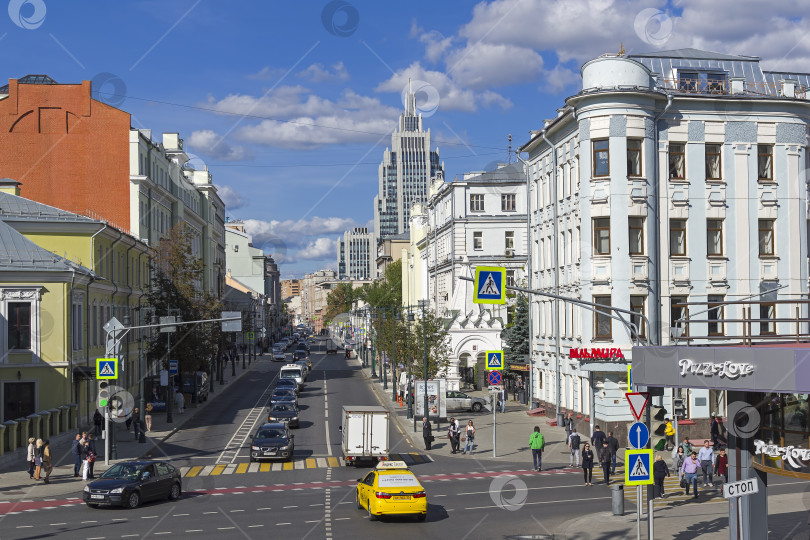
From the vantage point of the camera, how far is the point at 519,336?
2557 inches

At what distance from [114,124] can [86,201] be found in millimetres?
5896

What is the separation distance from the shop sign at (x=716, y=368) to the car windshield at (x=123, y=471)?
1793 cm

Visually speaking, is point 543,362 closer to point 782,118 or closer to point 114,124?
point 782,118

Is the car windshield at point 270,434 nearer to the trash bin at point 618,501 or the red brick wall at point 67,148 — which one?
the trash bin at point 618,501

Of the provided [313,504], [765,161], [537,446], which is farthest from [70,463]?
[765,161]

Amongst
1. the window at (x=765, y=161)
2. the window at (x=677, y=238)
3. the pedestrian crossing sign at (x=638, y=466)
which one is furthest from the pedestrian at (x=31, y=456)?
the window at (x=765, y=161)

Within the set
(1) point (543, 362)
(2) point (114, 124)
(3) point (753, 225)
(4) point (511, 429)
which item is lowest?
(4) point (511, 429)

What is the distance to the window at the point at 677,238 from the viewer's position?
148ft

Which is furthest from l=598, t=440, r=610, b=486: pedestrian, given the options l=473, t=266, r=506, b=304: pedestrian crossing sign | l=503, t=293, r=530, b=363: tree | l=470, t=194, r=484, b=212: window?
l=470, t=194, r=484, b=212: window

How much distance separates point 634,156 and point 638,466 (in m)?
25.2

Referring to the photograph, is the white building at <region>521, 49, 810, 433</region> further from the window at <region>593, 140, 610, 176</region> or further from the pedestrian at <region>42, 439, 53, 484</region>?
the pedestrian at <region>42, 439, 53, 484</region>

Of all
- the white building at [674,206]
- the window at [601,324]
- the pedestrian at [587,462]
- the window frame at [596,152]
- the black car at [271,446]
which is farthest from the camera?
the window at [601,324]

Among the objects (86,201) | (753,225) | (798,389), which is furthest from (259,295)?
(798,389)

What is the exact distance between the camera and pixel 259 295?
173750mm
